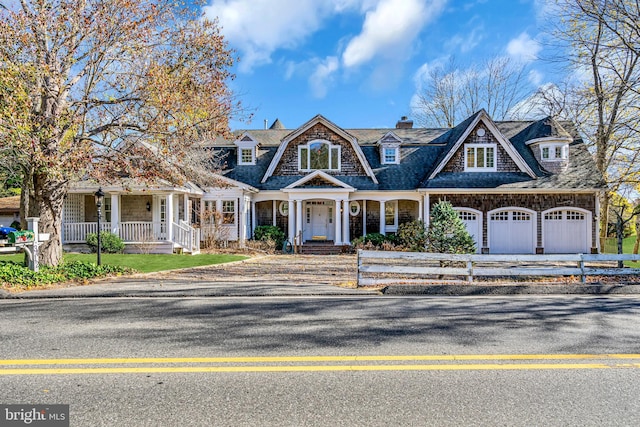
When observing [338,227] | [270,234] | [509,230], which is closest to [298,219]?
[270,234]

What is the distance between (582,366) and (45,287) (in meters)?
11.3

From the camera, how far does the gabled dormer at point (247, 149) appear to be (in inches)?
966

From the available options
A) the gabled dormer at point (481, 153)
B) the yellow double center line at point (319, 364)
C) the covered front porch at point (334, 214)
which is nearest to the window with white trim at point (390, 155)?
the covered front porch at point (334, 214)

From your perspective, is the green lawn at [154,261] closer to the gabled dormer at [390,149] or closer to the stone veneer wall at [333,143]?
the stone veneer wall at [333,143]

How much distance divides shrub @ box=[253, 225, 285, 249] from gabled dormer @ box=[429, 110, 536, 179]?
8.80 m

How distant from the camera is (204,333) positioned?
6.01m

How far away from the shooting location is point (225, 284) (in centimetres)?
1038

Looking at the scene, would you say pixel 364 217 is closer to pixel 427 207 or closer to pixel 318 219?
pixel 318 219

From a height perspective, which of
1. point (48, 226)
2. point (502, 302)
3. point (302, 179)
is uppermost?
point (302, 179)

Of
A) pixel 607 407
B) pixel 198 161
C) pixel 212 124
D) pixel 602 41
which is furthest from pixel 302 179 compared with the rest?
pixel 607 407

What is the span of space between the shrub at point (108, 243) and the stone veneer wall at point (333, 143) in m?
9.55

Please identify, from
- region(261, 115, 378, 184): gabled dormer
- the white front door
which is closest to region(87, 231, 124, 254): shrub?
region(261, 115, 378, 184): gabled dormer

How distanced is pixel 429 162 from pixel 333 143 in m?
5.88

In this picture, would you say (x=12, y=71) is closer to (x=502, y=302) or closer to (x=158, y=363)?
(x=158, y=363)
